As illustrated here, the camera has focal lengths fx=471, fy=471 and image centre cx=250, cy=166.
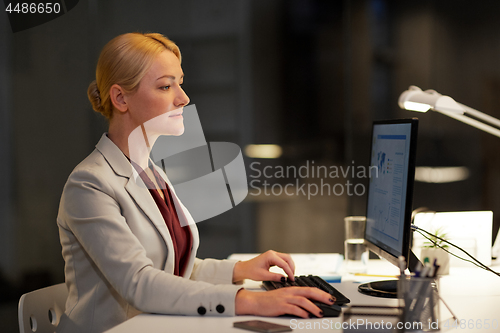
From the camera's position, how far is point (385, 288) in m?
1.29

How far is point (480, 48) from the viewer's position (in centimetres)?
242

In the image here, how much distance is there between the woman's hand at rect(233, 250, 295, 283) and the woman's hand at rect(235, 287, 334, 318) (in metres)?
0.29

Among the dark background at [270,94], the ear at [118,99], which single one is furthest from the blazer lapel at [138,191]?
the dark background at [270,94]

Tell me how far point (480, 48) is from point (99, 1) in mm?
2011

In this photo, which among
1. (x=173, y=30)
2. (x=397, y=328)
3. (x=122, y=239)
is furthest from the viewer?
(x=173, y=30)

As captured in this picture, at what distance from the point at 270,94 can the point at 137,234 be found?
1.68 m

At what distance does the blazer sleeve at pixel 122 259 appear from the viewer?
106 centimetres

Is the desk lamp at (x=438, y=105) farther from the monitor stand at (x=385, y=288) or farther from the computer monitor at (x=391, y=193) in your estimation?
the monitor stand at (x=385, y=288)

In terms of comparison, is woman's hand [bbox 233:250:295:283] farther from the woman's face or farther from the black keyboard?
the woman's face

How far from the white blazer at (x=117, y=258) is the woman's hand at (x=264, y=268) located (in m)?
0.04

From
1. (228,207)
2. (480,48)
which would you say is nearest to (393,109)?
(480,48)

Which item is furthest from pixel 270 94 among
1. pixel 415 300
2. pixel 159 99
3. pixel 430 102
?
pixel 415 300

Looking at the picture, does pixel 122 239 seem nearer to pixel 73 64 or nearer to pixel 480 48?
pixel 73 64

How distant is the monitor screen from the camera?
1147 millimetres
